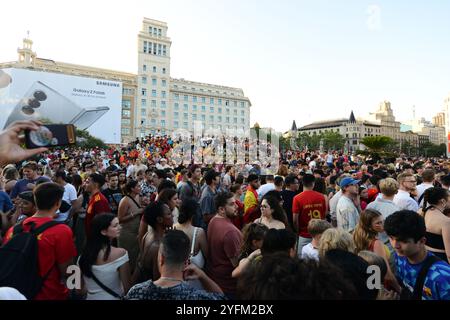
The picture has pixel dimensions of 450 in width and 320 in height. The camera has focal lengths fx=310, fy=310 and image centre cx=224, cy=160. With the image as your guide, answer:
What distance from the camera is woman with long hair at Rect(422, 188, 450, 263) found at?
3355 millimetres

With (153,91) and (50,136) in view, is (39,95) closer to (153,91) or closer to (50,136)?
(153,91)

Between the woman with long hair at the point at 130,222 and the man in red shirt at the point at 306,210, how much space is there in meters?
2.56

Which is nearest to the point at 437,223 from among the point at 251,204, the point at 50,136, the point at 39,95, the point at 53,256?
the point at 251,204

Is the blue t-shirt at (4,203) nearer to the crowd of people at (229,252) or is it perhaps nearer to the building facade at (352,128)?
the crowd of people at (229,252)

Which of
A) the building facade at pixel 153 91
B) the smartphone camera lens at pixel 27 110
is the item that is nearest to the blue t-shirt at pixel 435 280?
the smartphone camera lens at pixel 27 110

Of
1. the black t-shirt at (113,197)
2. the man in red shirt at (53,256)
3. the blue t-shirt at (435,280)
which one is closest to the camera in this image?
the blue t-shirt at (435,280)

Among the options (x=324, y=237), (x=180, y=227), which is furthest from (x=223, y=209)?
(x=324, y=237)

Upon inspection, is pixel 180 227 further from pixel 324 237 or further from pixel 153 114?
pixel 153 114

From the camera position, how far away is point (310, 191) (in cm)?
523

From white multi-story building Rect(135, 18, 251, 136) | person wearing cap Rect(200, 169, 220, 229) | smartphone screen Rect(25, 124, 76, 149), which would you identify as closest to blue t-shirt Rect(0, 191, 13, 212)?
smartphone screen Rect(25, 124, 76, 149)

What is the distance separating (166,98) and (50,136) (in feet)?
263

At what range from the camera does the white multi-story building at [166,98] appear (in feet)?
253

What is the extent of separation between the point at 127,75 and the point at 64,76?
26364mm
